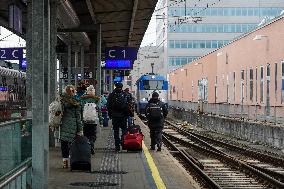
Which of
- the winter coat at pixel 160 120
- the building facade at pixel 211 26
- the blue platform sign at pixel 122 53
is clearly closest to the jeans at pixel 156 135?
the winter coat at pixel 160 120

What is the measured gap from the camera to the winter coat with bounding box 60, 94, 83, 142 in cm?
1220

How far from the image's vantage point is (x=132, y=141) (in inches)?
673

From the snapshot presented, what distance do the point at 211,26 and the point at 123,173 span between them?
99347mm

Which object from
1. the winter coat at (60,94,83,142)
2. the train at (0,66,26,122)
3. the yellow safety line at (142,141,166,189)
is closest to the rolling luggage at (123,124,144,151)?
the yellow safety line at (142,141,166,189)

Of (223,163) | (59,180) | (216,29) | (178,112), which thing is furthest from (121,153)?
(216,29)

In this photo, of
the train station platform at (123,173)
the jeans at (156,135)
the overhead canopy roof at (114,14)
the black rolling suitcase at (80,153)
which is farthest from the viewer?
the overhead canopy roof at (114,14)

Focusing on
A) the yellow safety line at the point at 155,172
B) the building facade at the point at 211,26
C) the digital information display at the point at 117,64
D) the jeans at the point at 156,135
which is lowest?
the yellow safety line at the point at 155,172

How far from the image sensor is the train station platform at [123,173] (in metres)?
10.8

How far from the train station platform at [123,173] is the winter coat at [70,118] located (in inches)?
29.4

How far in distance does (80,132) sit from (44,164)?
2753mm

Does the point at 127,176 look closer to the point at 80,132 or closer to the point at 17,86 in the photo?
the point at 80,132

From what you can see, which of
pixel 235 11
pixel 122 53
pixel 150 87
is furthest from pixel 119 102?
pixel 235 11

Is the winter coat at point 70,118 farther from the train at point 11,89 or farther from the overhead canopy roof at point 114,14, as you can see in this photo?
the train at point 11,89

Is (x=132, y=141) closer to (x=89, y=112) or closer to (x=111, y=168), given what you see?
(x=89, y=112)
